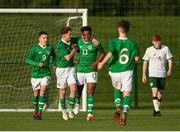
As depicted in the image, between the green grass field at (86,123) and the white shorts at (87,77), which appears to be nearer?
the green grass field at (86,123)

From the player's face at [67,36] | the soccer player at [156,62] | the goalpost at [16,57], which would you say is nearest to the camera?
the player's face at [67,36]

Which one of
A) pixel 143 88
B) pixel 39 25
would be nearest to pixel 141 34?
pixel 143 88

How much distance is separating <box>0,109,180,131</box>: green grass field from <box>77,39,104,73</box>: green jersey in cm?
112

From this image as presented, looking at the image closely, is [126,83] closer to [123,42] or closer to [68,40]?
[123,42]

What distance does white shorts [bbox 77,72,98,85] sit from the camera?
67.4 feet

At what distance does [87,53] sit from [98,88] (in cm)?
1378

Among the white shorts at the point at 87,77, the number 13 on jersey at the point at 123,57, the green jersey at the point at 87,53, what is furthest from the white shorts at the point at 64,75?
the number 13 on jersey at the point at 123,57

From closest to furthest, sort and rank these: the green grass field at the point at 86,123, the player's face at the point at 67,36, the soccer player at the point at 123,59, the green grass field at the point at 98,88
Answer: the green grass field at the point at 86,123 < the soccer player at the point at 123,59 < the green grass field at the point at 98,88 < the player's face at the point at 67,36

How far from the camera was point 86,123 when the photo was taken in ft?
63.2

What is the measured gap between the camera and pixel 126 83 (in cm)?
1873

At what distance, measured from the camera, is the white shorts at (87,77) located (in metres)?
20.5

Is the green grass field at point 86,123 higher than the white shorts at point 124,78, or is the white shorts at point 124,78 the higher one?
the white shorts at point 124,78

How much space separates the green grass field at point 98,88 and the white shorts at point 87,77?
0.82m

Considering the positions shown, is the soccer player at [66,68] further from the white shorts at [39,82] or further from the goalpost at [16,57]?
the goalpost at [16,57]
